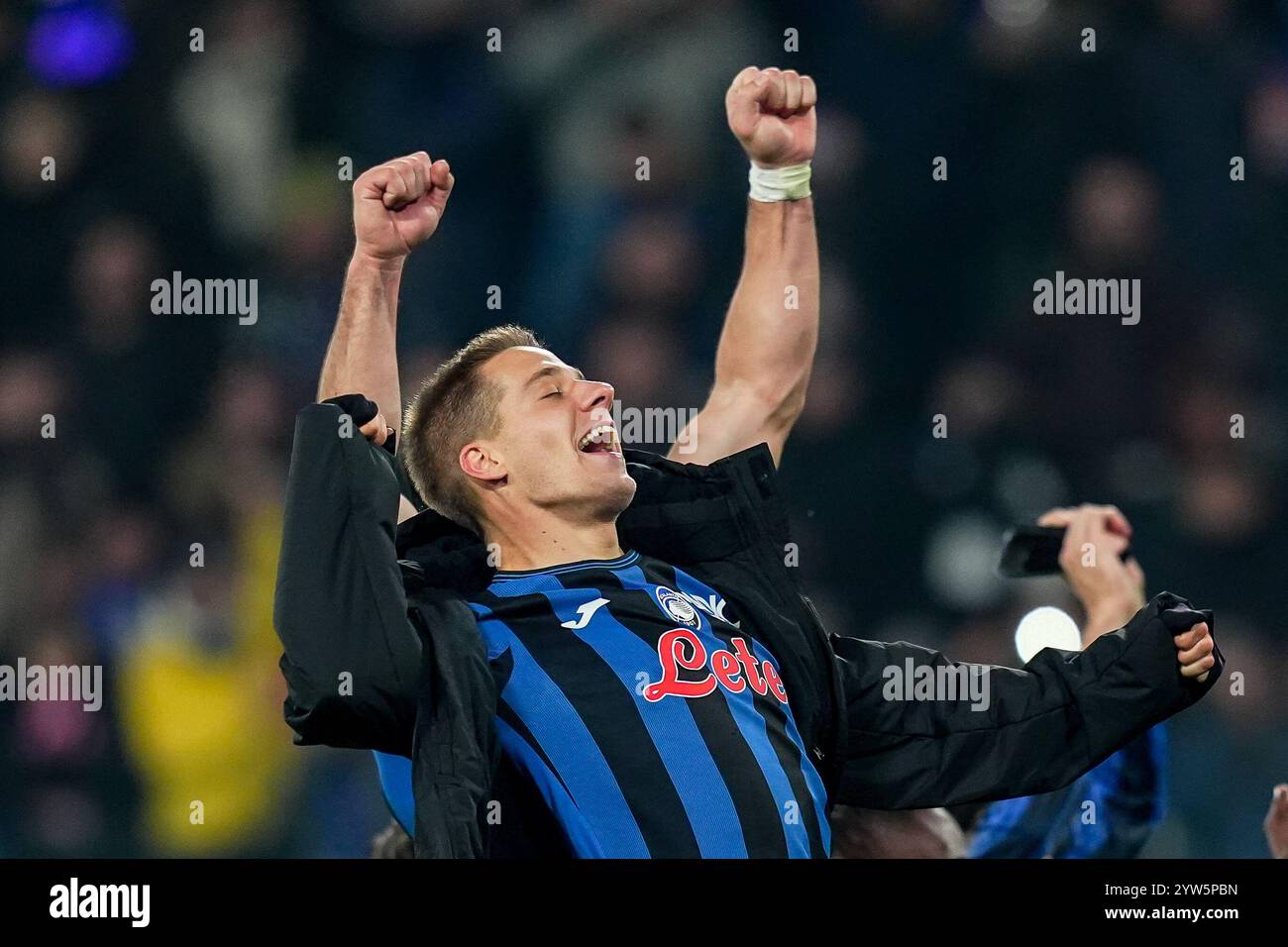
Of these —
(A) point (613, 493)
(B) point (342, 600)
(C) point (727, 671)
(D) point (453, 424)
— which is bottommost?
(C) point (727, 671)

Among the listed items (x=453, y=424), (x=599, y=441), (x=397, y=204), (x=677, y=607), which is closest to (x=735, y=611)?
(x=677, y=607)

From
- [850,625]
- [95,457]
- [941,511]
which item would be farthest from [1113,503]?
[95,457]

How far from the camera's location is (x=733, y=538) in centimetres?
296

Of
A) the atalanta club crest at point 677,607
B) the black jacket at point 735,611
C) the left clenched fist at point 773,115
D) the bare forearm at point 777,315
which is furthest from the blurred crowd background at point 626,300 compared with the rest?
the atalanta club crest at point 677,607

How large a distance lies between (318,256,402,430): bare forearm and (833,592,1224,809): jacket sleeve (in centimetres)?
95

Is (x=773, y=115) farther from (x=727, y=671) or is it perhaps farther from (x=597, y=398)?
(x=727, y=671)

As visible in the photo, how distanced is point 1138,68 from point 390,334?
2872 millimetres

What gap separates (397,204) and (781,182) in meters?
0.79

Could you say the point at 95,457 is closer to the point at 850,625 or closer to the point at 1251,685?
the point at 850,625

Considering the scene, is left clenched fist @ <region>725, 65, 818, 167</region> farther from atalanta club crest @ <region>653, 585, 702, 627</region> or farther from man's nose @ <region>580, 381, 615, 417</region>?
atalanta club crest @ <region>653, 585, 702, 627</region>

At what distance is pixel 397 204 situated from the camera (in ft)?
9.75

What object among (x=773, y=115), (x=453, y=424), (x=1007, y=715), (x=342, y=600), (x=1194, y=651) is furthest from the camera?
(x=773, y=115)

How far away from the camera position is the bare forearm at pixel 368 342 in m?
2.98

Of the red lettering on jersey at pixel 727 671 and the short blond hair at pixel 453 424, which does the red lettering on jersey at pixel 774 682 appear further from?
the short blond hair at pixel 453 424
